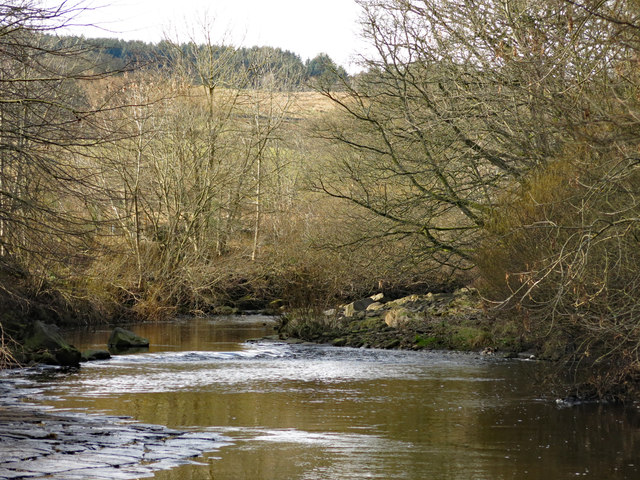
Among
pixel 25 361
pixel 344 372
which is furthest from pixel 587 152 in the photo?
pixel 25 361

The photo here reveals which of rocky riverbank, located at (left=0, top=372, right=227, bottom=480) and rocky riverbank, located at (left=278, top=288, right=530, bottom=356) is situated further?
rocky riverbank, located at (left=278, top=288, right=530, bottom=356)

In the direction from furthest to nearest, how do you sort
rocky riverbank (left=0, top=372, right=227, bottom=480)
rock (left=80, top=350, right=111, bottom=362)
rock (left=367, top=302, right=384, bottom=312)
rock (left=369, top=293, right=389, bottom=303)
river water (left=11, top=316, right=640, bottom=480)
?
rock (left=369, top=293, right=389, bottom=303)
rock (left=367, top=302, right=384, bottom=312)
rock (left=80, top=350, right=111, bottom=362)
river water (left=11, top=316, right=640, bottom=480)
rocky riverbank (left=0, top=372, right=227, bottom=480)

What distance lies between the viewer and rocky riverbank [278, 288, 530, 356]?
2172 centimetres

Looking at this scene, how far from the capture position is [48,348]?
19922 millimetres

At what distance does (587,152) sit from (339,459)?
20.2 feet

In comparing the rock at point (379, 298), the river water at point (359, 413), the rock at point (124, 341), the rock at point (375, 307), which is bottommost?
the river water at point (359, 413)

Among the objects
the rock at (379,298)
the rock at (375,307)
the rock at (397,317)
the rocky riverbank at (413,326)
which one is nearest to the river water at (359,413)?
the rocky riverbank at (413,326)

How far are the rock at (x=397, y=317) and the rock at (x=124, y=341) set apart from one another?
7056 millimetres

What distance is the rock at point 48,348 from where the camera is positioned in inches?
747

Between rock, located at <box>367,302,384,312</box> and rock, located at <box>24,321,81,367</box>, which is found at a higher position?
rock, located at <box>367,302,384,312</box>

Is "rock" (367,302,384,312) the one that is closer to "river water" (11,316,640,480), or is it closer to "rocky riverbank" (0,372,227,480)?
"river water" (11,316,640,480)

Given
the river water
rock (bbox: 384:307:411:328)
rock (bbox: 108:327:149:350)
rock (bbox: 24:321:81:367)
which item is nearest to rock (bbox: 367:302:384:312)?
rock (bbox: 384:307:411:328)

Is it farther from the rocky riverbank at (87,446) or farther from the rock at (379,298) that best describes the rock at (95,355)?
the rock at (379,298)

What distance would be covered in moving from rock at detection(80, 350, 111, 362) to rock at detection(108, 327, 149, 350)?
1756 mm
